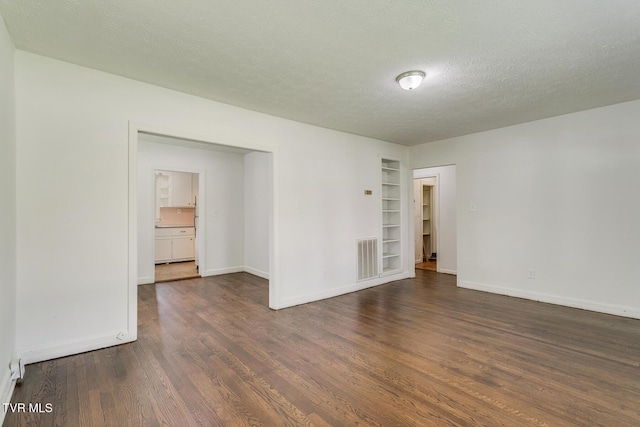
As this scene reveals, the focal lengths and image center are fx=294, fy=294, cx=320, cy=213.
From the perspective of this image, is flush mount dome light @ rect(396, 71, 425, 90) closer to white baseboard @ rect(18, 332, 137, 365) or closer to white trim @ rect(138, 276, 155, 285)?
white baseboard @ rect(18, 332, 137, 365)

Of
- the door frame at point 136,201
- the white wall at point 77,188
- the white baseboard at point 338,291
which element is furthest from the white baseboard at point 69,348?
the white baseboard at point 338,291

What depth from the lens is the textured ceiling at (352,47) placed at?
1.93 meters

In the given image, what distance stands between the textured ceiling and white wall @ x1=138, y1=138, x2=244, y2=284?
2971 millimetres

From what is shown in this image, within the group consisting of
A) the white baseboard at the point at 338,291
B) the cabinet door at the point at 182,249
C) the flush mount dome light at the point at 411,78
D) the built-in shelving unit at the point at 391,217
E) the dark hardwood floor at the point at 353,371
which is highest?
the flush mount dome light at the point at 411,78

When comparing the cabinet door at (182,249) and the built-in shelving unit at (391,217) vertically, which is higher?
the built-in shelving unit at (391,217)

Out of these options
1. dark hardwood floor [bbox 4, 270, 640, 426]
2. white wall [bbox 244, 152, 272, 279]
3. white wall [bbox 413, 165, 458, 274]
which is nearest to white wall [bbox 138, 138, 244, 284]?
white wall [bbox 244, 152, 272, 279]

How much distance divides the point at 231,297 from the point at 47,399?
256cm

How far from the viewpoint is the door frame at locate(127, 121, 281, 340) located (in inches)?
114

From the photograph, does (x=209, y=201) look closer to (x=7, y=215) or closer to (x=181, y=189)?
(x=181, y=189)

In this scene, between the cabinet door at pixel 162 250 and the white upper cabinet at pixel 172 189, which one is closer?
the cabinet door at pixel 162 250

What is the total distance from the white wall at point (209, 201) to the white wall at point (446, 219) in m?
4.46

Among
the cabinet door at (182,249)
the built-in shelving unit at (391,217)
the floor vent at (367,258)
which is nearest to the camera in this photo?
the floor vent at (367,258)

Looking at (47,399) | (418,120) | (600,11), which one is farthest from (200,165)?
(600,11)

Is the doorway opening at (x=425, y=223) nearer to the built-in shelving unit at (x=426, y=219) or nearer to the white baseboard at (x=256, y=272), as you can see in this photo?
the built-in shelving unit at (x=426, y=219)
